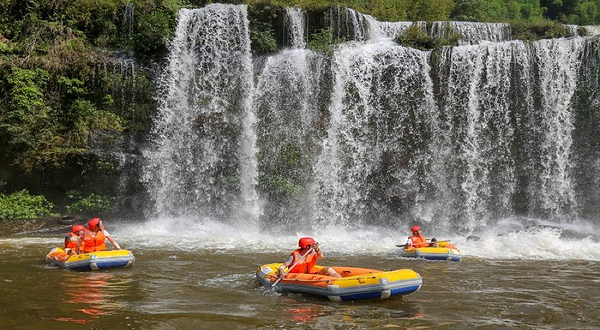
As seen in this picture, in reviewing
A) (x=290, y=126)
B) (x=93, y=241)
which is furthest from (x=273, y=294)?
(x=290, y=126)

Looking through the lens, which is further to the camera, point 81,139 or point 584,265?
point 81,139

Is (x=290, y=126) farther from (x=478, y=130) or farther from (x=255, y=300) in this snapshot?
(x=255, y=300)

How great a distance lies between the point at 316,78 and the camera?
17.9 m

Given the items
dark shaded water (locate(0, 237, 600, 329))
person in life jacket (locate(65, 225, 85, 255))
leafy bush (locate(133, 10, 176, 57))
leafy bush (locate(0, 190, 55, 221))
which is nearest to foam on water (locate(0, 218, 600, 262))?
leafy bush (locate(0, 190, 55, 221))

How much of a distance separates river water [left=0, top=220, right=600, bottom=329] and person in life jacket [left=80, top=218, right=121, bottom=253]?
2.19 feet

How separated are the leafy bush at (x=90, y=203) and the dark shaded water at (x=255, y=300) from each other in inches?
234

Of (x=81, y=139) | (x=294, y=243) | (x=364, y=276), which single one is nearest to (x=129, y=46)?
(x=81, y=139)

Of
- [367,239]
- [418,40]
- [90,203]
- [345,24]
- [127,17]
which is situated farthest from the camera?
[345,24]

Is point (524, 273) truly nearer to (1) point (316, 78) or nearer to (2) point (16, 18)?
(1) point (316, 78)

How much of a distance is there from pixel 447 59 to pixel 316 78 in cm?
427

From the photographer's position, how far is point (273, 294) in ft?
26.2

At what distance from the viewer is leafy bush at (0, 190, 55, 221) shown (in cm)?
1591

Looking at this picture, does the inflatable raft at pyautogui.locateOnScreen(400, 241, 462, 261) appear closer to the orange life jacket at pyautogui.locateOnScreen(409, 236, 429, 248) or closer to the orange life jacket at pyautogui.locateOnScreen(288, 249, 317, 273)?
the orange life jacket at pyautogui.locateOnScreen(409, 236, 429, 248)

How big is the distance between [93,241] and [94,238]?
0.06 metres
